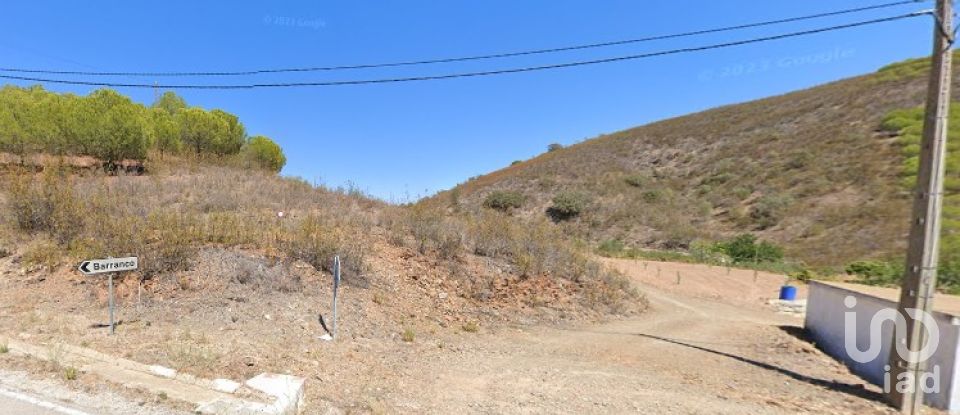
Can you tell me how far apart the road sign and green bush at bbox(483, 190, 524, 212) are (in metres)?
32.9

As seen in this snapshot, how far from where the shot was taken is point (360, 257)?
9.65 meters

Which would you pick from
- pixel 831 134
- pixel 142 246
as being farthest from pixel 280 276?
pixel 831 134

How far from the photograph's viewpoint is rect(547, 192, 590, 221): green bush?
35.5m

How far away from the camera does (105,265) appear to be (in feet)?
20.4

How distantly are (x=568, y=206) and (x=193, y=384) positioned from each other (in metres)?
32.4

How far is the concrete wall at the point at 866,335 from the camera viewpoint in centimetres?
562

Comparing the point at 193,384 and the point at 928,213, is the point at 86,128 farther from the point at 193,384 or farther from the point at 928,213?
the point at 928,213

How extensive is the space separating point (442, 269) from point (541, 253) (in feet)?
9.55

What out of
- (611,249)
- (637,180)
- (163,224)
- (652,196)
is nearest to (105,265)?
(163,224)

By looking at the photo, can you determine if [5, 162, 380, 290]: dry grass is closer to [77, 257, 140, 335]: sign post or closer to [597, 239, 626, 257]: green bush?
[77, 257, 140, 335]: sign post

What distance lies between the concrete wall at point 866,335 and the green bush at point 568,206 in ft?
81.9

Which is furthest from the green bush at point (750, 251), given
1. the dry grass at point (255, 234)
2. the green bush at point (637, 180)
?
the dry grass at point (255, 234)

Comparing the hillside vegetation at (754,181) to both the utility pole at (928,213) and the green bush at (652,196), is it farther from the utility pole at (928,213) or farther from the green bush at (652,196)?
the utility pole at (928,213)

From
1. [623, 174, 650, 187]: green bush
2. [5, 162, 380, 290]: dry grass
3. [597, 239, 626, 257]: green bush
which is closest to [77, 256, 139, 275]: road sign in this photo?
[5, 162, 380, 290]: dry grass
